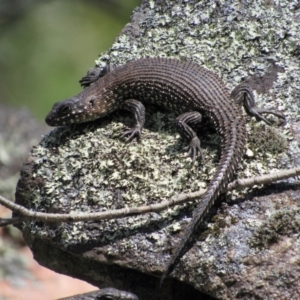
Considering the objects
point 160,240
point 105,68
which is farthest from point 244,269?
point 105,68

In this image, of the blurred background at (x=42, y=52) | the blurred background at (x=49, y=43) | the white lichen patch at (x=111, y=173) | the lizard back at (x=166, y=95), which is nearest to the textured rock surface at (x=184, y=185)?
the white lichen patch at (x=111, y=173)

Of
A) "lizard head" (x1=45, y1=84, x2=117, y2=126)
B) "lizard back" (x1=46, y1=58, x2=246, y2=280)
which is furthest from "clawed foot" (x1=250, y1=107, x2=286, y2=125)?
"lizard head" (x1=45, y1=84, x2=117, y2=126)

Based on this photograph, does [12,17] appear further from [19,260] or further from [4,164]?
[19,260]

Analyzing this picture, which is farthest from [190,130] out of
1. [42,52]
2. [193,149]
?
[42,52]

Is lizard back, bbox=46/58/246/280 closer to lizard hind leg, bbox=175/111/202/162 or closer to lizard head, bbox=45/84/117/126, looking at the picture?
lizard head, bbox=45/84/117/126

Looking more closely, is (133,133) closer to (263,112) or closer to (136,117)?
(136,117)

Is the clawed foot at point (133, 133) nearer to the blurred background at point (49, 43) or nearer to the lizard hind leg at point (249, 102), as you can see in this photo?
the lizard hind leg at point (249, 102)
